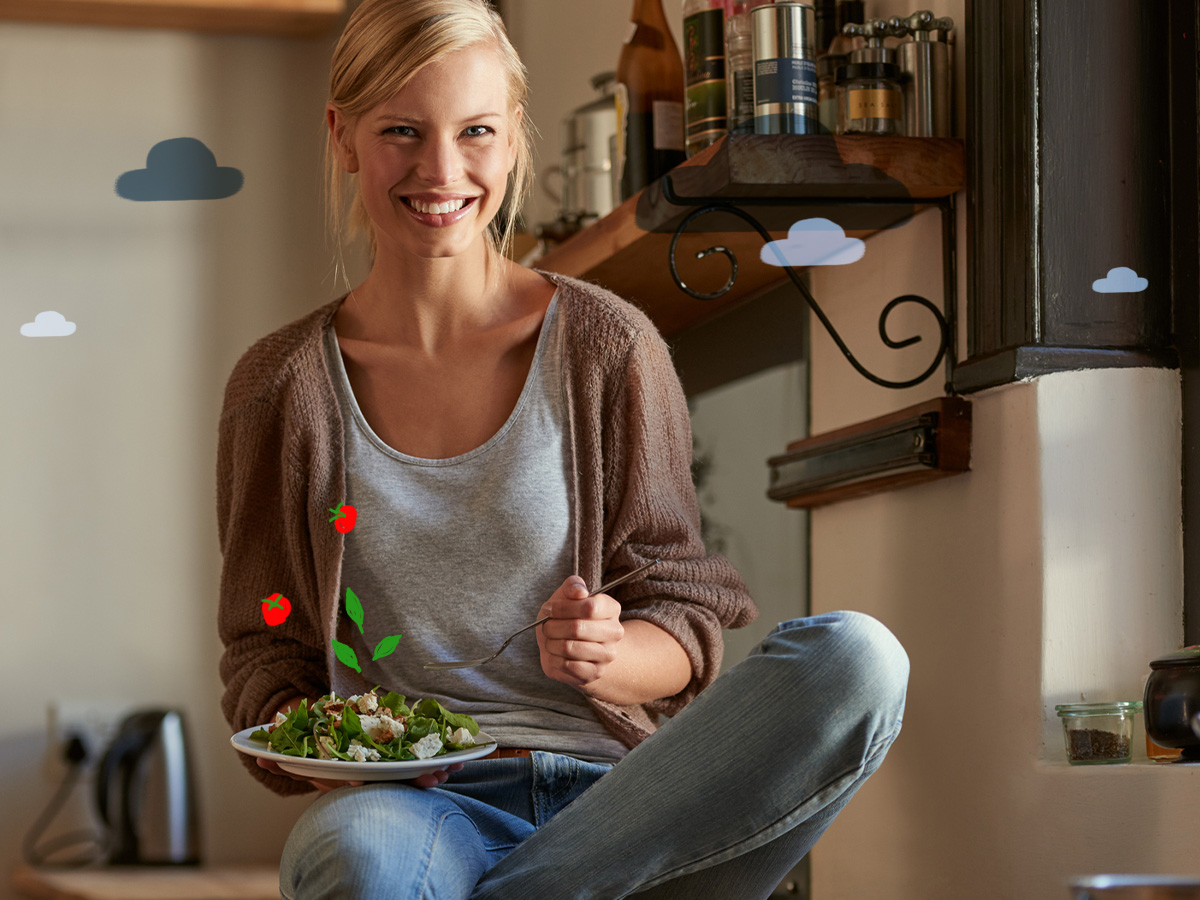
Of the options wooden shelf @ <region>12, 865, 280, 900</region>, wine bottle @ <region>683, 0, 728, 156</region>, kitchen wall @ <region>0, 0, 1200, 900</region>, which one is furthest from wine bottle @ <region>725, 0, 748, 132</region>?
wooden shelf @ <region>12, 865, 280, 900</region>

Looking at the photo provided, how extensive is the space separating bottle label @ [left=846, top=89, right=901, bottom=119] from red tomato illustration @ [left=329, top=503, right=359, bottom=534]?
46cm

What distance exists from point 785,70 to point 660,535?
0.36 meters

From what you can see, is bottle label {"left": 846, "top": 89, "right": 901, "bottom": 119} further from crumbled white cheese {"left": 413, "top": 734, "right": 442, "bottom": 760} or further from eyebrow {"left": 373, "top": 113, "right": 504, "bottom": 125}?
crumbled white cheese {"left": 413, "top": 734, "right": 442, "bottom": 760}

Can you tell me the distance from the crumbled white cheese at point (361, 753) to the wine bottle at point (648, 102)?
0.63 metres

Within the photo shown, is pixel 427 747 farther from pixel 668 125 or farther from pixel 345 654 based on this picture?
pixel 668 125

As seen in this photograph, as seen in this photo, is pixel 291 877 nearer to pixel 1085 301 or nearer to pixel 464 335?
pixel 464 335

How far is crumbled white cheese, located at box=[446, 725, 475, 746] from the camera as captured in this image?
2.54ft

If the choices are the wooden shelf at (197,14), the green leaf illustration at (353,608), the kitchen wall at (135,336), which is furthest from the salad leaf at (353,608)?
the wooden shelf at (197,14)

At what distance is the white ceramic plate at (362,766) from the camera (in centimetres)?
72

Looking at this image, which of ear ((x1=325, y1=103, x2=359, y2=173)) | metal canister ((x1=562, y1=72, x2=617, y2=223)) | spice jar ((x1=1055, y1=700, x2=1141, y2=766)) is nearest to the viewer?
spice jar ((x1=1055, y1=700, x2=1141, y2=766))

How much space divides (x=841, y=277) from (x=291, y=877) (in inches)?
27.4

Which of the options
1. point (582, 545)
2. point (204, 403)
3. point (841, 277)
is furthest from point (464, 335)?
point (204, 403)

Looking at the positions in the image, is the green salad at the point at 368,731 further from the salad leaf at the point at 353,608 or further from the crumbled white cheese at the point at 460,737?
the salad leaf at the point at 353,608

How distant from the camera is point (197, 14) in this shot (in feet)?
6.22
